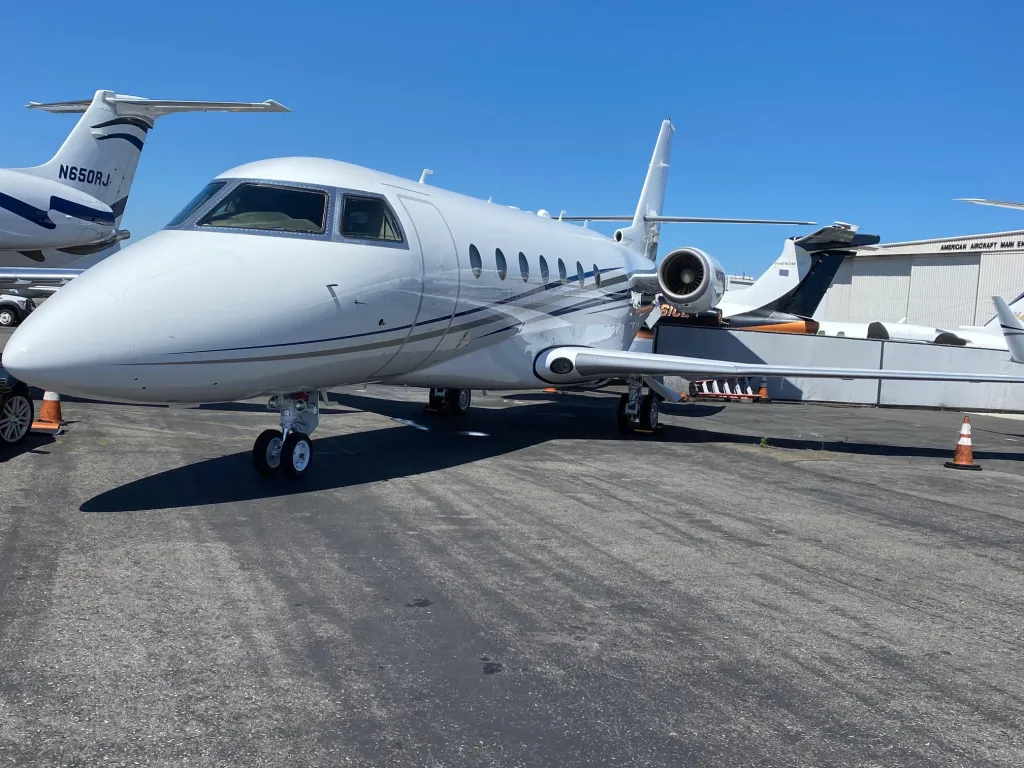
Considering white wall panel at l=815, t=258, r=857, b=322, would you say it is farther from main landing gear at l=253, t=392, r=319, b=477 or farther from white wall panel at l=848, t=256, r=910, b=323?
main landing gear at l=253, t=392, r=319, b=477

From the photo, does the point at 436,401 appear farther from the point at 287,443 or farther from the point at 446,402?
the point at 287,443

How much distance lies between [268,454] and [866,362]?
19.1 m

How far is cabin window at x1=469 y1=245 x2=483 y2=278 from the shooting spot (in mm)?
10336

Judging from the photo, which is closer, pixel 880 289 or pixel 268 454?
pixel 268 454

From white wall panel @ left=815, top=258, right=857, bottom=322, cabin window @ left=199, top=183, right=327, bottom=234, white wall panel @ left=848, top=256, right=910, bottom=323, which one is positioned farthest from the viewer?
white wall panel @ left=815, top=258, right=857, bottom=322

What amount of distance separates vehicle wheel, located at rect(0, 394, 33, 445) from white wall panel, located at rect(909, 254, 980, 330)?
4463 centimetres

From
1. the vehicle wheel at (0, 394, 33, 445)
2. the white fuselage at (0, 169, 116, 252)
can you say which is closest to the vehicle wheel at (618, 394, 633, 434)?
the vehicle wheel at (0, 394, 33, 445)

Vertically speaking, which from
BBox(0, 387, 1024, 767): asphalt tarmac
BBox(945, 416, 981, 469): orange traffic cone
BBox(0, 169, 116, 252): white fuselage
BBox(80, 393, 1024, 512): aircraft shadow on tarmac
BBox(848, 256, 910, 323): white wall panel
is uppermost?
BBox(848, 256, 910, 323): white wall panel

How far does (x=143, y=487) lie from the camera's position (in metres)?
7.71

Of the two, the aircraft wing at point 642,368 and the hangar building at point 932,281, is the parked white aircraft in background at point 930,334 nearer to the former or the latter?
the hangar building at point 932,281

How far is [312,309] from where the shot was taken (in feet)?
25.2

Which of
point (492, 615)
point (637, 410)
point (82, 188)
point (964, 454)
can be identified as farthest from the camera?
point (82, 188)

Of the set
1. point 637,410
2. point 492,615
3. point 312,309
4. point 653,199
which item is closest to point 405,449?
point 312,309

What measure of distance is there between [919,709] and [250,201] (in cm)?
674
